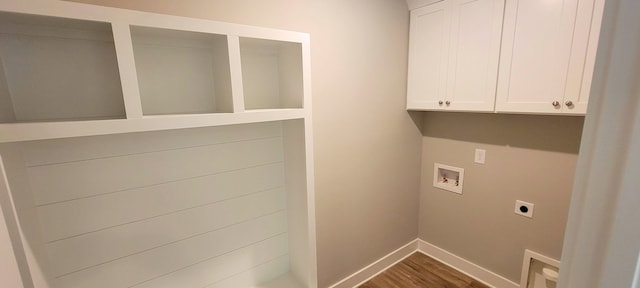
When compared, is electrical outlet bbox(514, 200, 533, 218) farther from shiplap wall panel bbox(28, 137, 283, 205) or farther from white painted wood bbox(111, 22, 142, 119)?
white painted wood bbox(111, 22, 142, 119)

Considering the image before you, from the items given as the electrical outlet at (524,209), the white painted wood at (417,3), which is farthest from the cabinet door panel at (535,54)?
the electrical outlet at (524,209)

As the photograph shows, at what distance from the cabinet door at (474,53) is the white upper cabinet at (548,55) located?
0.05 meters

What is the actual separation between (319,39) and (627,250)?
1.68 metres

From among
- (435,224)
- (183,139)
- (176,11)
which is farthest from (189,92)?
(435,224)

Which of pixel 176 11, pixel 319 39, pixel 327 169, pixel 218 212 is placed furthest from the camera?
pixel 327 169

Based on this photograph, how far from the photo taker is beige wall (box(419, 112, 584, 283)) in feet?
5.94

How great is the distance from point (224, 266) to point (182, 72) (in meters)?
1.11

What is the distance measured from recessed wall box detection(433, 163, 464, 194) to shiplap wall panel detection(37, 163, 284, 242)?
1.63m

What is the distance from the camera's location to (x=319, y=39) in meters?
1.73

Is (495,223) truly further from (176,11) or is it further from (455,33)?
(176,11)

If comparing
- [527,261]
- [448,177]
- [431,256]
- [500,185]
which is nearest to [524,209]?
[500,185]

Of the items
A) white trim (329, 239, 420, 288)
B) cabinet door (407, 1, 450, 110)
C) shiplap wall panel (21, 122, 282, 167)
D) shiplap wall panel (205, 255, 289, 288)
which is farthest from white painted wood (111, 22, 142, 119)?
cabinet door (407, 1, 450, 110)

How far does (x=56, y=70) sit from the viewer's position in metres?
1.00

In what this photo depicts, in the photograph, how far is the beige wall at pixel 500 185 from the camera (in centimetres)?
181
